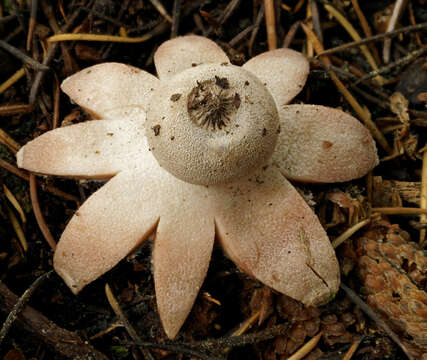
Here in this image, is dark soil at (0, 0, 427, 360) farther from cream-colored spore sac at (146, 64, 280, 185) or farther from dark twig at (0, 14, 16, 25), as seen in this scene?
cream-colored spore sac at (146, 64, 280, 185)

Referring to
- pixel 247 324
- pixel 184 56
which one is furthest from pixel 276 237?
pixel 184 56

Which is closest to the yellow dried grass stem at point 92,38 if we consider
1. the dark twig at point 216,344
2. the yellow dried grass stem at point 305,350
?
the dark twig at point 216,344

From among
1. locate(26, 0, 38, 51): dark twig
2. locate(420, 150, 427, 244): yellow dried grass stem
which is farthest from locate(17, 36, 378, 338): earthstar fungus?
locate(26, 0, 38, 51): dark twig

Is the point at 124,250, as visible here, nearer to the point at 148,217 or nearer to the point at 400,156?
the point at 148,217

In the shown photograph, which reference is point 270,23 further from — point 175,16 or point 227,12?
point 175,16

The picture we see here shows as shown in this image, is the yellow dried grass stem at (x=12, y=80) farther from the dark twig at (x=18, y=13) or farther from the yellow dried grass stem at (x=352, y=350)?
the yellow dried grass stem at (x=352, y=350)

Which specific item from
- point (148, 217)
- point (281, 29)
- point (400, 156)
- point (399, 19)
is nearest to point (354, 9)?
point (399, 19)
